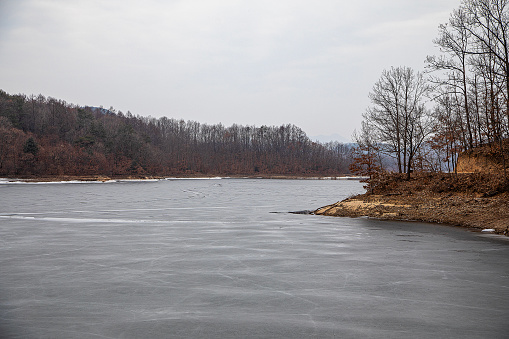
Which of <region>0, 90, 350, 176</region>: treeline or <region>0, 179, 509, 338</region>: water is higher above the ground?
<region>0, 90, 350, 176</region>: treeline

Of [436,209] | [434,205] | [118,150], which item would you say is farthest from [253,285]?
[118,150]

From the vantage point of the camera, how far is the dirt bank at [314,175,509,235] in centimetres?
1819

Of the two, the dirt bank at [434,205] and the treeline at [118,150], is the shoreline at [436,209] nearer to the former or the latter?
the dirt bank at [434,205]

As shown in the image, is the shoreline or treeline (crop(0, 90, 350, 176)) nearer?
the shoreline

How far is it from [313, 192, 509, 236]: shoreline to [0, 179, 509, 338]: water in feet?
9.80

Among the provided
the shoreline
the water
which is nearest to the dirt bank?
the shoreline

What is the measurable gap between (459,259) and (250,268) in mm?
5536

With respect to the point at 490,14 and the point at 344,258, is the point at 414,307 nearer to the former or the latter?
the point at 344,258

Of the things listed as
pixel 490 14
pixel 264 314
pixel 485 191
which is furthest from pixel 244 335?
pixel 490 14

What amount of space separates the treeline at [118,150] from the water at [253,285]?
9650 centimetres

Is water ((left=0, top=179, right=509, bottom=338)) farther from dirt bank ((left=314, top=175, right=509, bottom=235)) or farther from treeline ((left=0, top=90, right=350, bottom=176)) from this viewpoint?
treeline ((left=0, top=90, right=350, bottom=176))

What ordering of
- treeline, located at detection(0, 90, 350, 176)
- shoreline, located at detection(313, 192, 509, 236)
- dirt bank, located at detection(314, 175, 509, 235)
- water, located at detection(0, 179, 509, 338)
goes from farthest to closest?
treeline, located at detection(0, 90, 350, 176) → dirt bank, located at detection(314, 175, 509, 235) → shoreline, located at detection(313, 192, 509, 236) → water, located at detection(0, 179, 509, 338)

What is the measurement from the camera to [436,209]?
2089 cm

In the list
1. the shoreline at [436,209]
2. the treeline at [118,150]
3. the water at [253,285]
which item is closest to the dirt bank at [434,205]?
the shoreline at [436,209]
